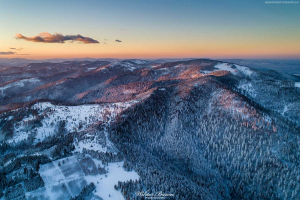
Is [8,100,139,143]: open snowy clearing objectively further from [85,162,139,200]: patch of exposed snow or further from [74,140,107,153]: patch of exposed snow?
[85,162,139,200]: patch of exposed snow

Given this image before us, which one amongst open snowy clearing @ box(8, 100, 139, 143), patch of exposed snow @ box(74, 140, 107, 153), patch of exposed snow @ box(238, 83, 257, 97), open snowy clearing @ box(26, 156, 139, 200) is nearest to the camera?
open snowy clearing @ box(26, 156, 139, 200)

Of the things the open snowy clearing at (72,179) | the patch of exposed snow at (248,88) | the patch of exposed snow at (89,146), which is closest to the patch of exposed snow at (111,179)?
the open snowy clearing at (72,179)

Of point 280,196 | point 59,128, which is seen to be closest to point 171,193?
point 280,196

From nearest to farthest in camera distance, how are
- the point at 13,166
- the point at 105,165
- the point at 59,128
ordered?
the point at 13,166, the point at 105,165, the point at 59,128

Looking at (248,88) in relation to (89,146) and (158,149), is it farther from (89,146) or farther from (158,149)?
(89,146)

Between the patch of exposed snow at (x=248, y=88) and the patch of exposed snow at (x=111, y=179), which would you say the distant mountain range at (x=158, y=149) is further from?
the patch of exposed snow at (x=248, y=88)

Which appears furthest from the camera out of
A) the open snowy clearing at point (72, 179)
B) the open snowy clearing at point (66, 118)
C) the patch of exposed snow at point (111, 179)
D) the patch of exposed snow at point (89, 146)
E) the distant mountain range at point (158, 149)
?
the open snowy clearing at point (66, 118)

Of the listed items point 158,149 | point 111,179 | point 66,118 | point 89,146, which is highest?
point 66,118

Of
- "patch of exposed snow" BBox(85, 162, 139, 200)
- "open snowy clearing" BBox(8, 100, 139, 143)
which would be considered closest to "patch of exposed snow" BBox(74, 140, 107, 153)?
"patch of exposed snow" BBox(85, 162, 139, 200)

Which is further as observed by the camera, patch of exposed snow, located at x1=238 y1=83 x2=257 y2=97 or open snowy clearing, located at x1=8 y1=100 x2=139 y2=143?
patch of exposed snow, located at x1=238 y1=83 x2=257 y2=97

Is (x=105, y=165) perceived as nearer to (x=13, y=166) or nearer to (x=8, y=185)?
(x=8, y=185)

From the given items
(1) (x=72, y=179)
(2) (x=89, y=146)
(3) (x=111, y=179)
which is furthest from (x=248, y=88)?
(1) (x=72, y=179)
